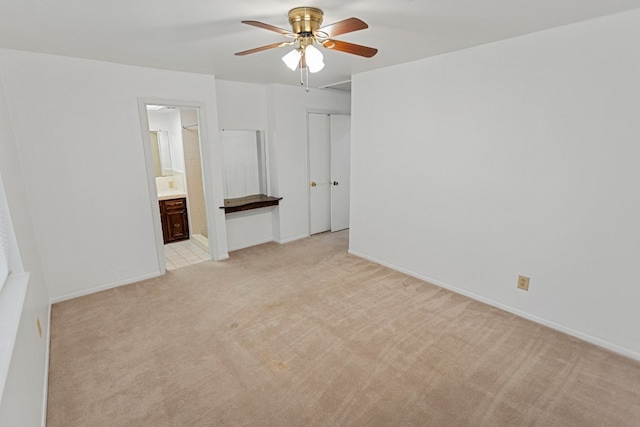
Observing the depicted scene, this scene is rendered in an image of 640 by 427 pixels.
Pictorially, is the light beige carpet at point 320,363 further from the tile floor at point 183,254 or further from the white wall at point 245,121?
the white wall at point 245,121

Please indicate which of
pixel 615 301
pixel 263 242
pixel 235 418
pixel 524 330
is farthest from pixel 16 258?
pixel 615 301

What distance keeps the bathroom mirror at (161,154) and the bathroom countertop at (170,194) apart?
0.36 metres

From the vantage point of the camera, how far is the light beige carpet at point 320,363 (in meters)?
1.86

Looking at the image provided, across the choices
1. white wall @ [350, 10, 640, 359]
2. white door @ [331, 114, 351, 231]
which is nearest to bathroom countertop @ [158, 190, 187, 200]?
white door @ [331, 114, 351, 231]

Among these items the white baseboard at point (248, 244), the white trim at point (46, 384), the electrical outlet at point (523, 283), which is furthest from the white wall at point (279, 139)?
the electrical outlet at point (523, 283)

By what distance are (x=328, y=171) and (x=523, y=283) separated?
325 cm

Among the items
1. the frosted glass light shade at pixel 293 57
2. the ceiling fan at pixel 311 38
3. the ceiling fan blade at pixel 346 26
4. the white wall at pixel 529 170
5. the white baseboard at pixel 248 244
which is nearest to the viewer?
the ceiling fan blade at pixel 346 26

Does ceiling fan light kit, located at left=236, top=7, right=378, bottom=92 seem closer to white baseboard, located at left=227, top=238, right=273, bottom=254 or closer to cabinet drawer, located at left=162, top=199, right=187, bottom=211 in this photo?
white baseboard, located at left=227, top=238, right=273, bottom=254

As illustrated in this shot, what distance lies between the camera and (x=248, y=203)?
4.48m

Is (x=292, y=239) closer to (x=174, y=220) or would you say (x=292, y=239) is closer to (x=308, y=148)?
(x=308, y=148)

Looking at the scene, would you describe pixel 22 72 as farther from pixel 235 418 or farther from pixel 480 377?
pixel 480 377

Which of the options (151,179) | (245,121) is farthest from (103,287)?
(245,121)

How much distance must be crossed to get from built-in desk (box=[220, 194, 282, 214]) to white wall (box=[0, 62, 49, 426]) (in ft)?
6.45

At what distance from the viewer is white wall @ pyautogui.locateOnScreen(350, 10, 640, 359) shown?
222 centimetres
